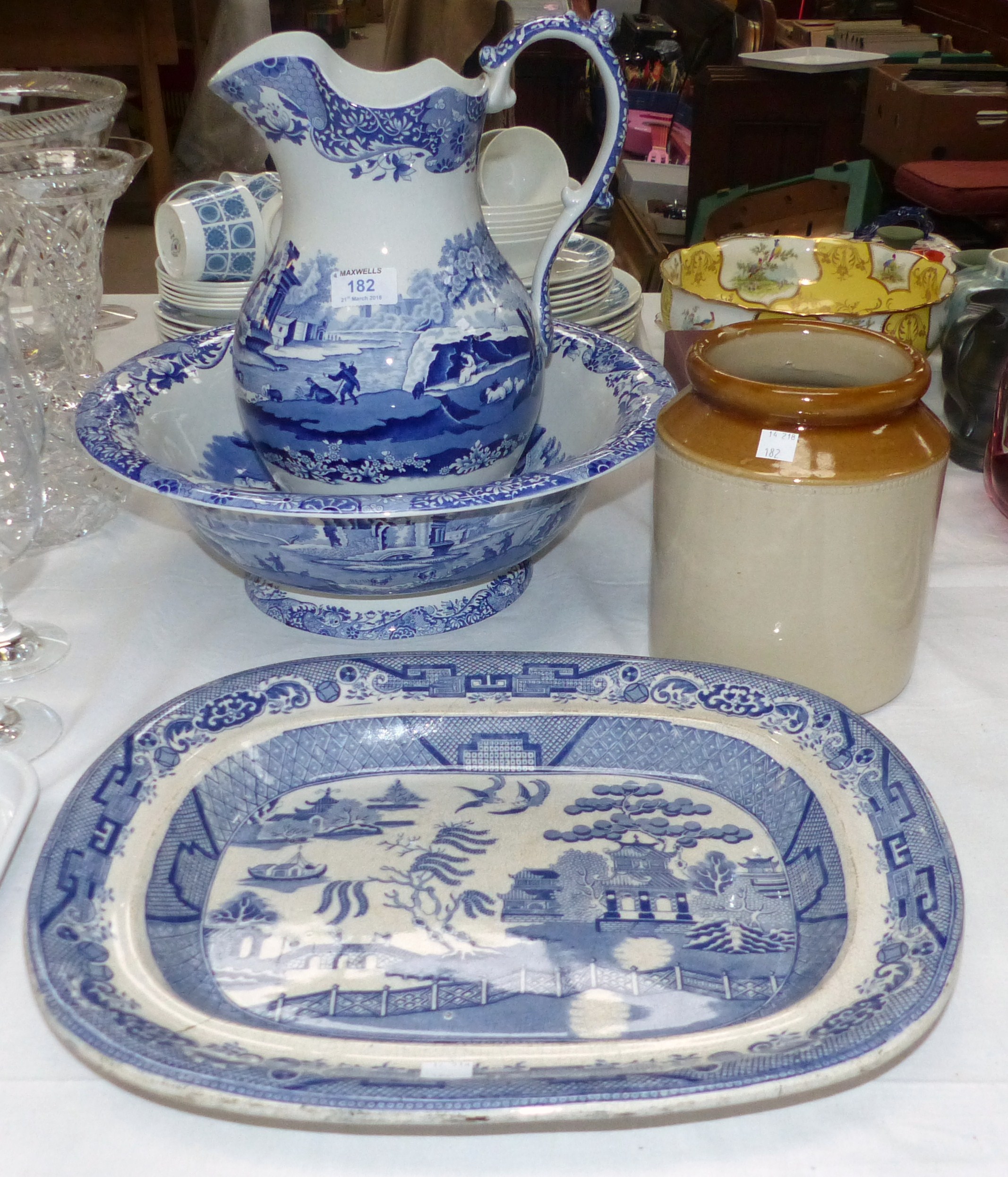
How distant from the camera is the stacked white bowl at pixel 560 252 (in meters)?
0.84

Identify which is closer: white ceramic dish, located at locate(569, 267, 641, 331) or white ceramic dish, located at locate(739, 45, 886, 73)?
white ceramic dish, located at locate(569, 267, 641, 331)

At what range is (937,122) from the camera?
249cm

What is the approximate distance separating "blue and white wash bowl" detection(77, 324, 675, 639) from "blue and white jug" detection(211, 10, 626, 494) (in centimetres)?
4

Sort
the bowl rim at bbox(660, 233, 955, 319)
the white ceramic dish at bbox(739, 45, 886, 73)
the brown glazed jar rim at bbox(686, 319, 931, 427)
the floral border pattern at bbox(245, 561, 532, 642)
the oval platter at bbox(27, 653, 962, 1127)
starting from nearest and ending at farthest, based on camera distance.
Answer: the oval platter at bbox(27, 653, 962, 1127) < the brown glazed jar rim at bbox(686, 319, 931, 427) < the floral border pattern at bbox(245, 561, 532, 642) < the bowl rim at bbox(660, 233, 955, 319) < the white ceramic dish at bbox(739, 45, 886, 73)

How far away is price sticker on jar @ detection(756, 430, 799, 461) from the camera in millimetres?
470

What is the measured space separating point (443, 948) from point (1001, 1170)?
0.62 feet

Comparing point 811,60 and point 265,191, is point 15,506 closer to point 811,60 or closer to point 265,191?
point 265,191

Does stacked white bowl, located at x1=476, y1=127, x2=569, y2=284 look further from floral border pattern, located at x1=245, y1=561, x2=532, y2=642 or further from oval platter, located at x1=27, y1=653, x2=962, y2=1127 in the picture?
oval platter, located at x1=27, y1=653, x2=962, y2=1127

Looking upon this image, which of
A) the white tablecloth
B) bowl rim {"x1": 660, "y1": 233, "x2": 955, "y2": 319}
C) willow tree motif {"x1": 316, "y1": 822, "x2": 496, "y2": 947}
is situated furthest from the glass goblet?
bowl rim {"x1": 660, "y1": 233, "x2": 955, "y2": 319}

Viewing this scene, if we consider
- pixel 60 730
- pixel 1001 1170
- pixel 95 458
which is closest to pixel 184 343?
pixel 95 458

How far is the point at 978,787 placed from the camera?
491mm

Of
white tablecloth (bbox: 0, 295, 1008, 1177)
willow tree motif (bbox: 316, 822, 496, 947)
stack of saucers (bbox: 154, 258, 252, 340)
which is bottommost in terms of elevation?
white tablecloth (bbox: 0, 295, 1008, 1177)

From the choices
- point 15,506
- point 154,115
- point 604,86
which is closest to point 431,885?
point 15,506

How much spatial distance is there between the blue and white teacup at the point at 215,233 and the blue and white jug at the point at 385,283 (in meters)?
0.28
